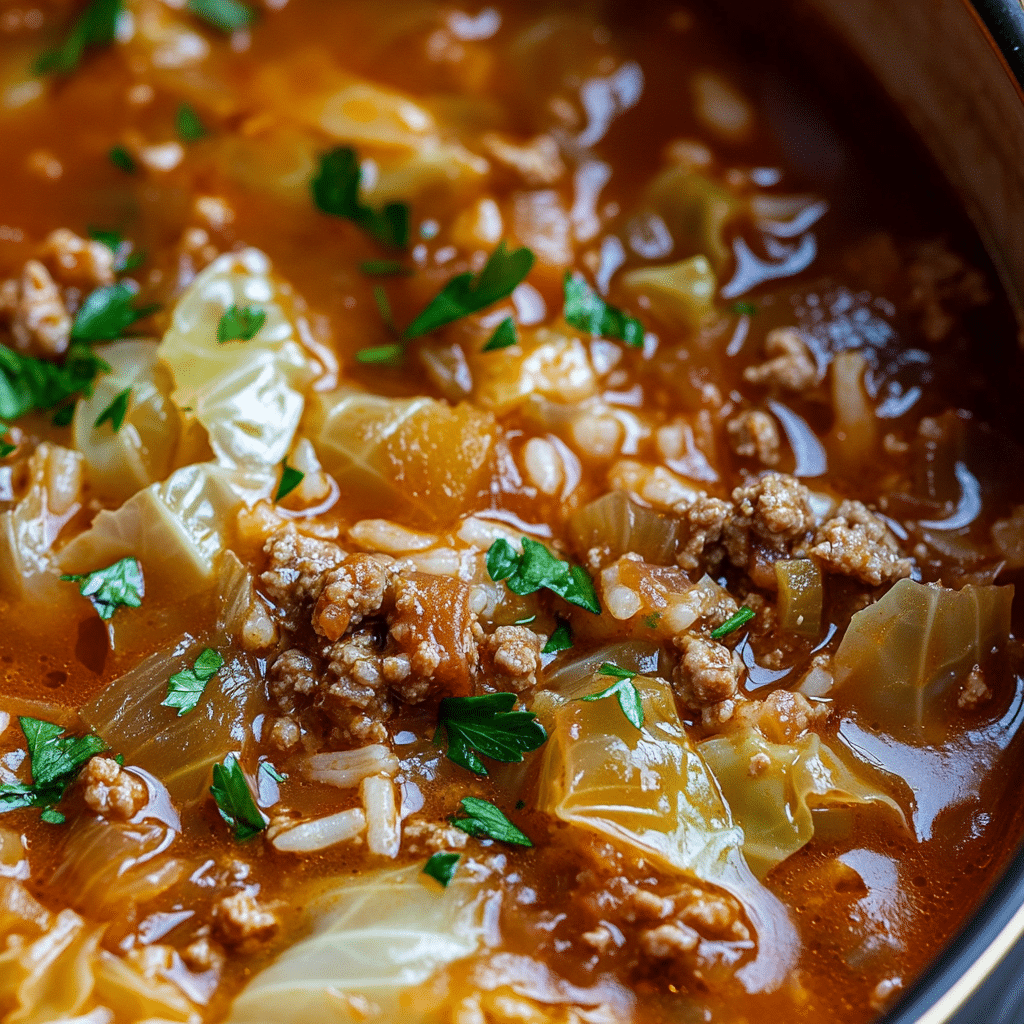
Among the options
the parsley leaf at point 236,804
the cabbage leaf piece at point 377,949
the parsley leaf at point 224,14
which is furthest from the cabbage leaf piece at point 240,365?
the cabbage leaf piece at point 377,949

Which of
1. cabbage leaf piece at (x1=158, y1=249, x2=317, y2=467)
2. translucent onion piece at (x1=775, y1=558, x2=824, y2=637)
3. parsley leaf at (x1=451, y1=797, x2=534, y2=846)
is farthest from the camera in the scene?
cabbage leaf piece at (x1=158, y1=249, x2=317, y2=467)

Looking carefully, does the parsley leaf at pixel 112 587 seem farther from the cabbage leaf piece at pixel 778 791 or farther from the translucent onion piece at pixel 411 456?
the cabbage leaf piece at pixel 778 791

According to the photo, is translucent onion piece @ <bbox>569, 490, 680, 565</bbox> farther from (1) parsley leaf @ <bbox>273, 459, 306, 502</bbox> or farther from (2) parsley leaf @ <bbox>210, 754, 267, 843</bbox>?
(2) parsley leaf @ <bbox>210, 754, 267, 843</bbox>

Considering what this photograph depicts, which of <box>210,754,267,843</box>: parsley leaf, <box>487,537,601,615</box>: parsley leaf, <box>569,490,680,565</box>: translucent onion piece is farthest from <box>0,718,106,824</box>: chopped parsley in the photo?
<box>569,490,680,565</box>: translucent onion piece

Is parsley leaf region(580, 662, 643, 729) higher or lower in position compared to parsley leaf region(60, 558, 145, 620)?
higher

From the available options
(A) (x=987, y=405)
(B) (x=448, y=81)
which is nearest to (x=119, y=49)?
(B) (x=448, y=81)

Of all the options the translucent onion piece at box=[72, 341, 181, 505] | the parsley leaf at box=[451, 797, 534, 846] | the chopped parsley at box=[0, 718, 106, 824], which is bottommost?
the chopped parsley at box=[0, 718, 106, 824]
